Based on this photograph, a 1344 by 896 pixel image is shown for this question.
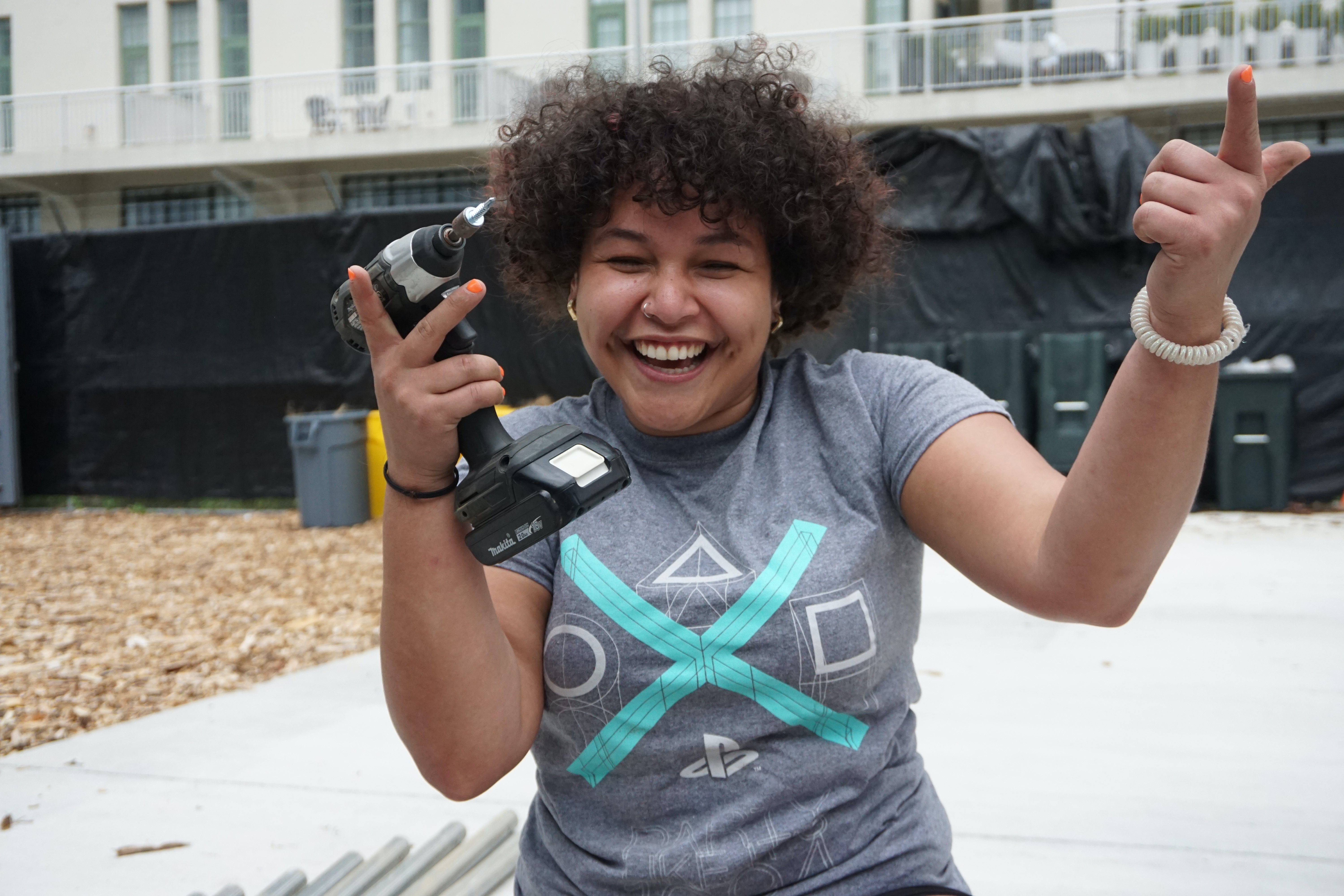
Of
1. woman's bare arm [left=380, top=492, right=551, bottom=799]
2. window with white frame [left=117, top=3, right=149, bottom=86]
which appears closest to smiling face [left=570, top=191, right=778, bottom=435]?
woman's bare arm [left=380, top=492, right=551, bottom=799]

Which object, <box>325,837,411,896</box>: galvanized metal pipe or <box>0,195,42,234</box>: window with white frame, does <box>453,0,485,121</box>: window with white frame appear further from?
<box>325,837,411,896</box>: galvanized metal pipe

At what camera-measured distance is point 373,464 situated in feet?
26.7

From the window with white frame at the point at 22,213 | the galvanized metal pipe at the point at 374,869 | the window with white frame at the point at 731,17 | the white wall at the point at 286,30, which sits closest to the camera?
the galvanized metal pipe at the point at 374,869

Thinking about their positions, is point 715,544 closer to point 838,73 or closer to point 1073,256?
point 1073,256

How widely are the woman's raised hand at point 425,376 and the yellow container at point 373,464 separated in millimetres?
7031

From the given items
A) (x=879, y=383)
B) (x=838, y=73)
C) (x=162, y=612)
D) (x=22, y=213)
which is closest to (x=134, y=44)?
(x=22, y=213)

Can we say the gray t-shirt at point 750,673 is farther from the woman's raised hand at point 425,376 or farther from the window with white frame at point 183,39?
the window with white frame at point 183,39

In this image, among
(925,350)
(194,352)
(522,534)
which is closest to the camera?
(522,534)

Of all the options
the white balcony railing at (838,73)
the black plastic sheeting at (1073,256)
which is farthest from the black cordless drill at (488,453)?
the white balcony railing at (838,73)

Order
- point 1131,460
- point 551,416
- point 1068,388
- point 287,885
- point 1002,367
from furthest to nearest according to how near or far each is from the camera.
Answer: point 1002,367 < point 1068,388 < point 287,885 < point 551,416 < point 1131,460

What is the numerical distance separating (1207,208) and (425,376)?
2.42 feet

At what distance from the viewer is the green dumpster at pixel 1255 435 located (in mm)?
7219

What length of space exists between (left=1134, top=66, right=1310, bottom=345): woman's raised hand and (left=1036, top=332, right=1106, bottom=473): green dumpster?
6845mm

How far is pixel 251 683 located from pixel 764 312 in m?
3.30
